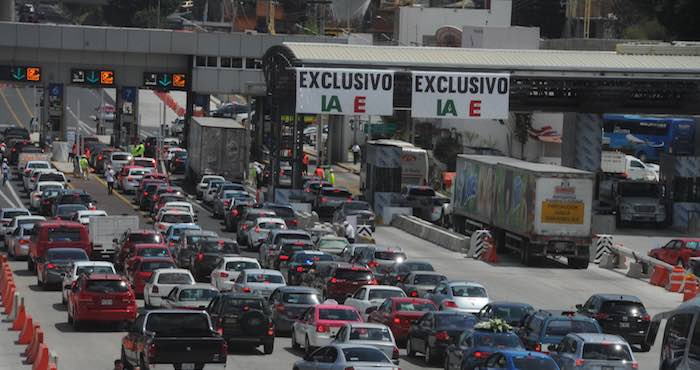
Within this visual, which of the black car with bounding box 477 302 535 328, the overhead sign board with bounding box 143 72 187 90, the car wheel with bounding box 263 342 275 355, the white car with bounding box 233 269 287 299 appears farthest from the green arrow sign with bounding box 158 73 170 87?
the car wheel with bounding box 263 342 275 355

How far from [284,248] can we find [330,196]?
2211 cm

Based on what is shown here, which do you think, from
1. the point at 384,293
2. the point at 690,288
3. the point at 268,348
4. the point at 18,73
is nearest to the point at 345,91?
the point at 690,288

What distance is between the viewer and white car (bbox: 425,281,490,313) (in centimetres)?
3869

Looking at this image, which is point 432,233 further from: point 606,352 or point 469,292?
point 606,352

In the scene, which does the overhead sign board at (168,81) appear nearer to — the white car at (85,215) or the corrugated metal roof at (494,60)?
the corrugated metal roof at (494,60)

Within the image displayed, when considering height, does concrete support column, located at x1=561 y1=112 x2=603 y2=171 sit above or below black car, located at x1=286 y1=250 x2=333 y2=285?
above

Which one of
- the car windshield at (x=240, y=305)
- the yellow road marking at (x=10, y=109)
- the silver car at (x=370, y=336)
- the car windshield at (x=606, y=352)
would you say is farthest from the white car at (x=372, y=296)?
the yellow road marking at (x=10, y=109)

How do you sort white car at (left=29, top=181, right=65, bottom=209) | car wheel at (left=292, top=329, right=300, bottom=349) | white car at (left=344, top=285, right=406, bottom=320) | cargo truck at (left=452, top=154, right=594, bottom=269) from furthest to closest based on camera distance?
white car at (left=29, top=181, right=65, bottom=209) → cargo truck at (left=452, top=154, right=594, bottom=269) → white car at (left=344, top=285, right=406, bottom=320) → car wheel at (left=292, top=329, right=300, bottom=349)

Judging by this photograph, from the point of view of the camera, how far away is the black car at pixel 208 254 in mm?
48156

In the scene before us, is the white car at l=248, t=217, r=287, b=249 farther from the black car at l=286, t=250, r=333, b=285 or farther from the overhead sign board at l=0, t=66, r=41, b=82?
the overhead sign board at l=0, t=66, r=41, b=82

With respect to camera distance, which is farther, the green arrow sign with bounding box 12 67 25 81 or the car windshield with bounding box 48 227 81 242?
the green arrow sign with bounding box 12 67 25 81

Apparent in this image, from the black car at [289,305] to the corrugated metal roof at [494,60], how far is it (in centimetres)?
2723

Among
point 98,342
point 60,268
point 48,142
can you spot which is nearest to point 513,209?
point 60,268

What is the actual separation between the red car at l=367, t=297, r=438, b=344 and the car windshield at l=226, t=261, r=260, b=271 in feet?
26.1
